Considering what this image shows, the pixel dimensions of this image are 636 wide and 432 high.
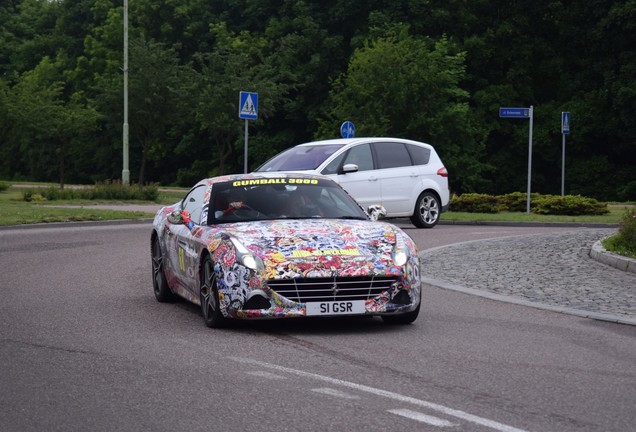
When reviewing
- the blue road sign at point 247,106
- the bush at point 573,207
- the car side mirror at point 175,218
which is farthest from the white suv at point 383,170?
the car side mirror at point 175,218

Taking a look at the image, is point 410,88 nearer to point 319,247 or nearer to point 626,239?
point 626,239

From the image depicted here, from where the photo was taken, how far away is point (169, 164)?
271 ft

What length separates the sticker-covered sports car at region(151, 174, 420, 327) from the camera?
10.0 m

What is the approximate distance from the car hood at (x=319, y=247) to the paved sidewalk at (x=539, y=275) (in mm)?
2349

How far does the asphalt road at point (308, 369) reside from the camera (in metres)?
6.76

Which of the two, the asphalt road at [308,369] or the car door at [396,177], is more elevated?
the car door at [396,177]

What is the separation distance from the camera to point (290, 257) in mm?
10070

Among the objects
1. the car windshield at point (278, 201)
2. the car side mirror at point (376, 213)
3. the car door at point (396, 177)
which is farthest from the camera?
the car door at point (396, 177)

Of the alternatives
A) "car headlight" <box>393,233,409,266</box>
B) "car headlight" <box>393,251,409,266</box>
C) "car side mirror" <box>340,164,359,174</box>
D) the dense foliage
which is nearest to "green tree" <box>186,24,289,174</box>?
the dense foliage

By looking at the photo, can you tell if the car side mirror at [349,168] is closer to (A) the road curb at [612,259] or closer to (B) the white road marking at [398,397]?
(A) the road curb at [612,259]

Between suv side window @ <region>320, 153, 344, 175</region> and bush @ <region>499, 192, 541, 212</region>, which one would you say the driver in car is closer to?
suv side window @ <region>320, 153, 344, 175</region>

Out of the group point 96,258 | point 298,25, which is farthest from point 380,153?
point 298,25

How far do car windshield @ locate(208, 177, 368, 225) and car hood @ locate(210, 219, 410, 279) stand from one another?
51cm

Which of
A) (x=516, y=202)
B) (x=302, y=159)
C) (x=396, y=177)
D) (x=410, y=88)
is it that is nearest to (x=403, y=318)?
(x=302, y=159)
